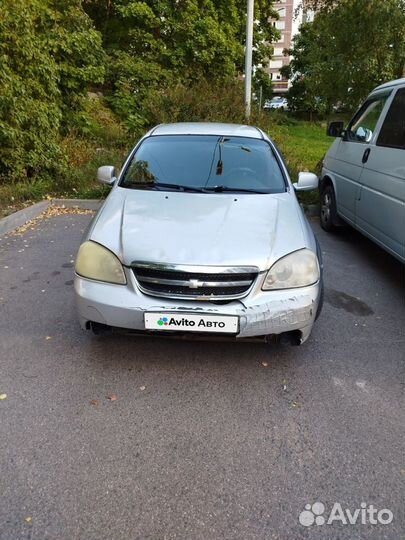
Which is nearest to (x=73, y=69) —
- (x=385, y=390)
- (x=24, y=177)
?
(x=24, y=177)

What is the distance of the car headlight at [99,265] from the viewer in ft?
9.04

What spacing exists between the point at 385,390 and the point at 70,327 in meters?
2.40

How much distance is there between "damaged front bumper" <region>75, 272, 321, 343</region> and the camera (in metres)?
2.64

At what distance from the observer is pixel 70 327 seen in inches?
140

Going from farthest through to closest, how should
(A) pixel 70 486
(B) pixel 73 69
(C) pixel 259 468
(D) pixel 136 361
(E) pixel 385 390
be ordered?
(B) pixel 73 69, (D) pixel 136 361, (E) pixel 385 390, (C) pixel 259 468, (A) pixel 70 486

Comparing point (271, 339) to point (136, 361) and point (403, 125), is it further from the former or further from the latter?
point (403, 125)

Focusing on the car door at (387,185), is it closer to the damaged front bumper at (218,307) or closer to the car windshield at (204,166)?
the car windshield at (204,166)

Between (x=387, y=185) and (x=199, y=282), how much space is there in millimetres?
2532

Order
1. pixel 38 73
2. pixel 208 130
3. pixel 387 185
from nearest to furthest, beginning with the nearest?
pixel 387 185 < pixel 208 130 < pixel 38 73

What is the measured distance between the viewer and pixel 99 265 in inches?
110

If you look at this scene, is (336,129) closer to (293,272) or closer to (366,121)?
(366,121)

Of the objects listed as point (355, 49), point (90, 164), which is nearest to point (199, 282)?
point (90, 164)

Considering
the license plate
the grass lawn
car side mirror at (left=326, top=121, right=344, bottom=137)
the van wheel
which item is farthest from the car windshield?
the grass lawn

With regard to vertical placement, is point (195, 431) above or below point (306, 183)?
below
